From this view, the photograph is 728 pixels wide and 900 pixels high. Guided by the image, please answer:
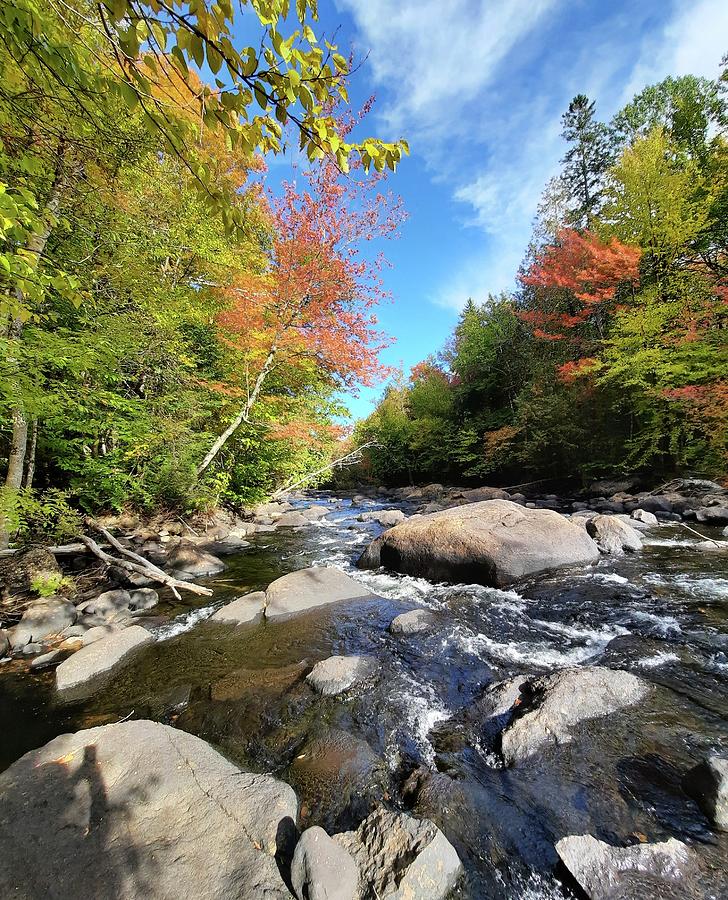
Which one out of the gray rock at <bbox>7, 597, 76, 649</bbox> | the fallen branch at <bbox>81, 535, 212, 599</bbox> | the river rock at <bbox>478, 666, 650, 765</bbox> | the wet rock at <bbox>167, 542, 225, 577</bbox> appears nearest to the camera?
the river rock at <bbox>478, 666, 650, 765</bbox>

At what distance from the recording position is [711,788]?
2268mm

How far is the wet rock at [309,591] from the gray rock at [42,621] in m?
2.84

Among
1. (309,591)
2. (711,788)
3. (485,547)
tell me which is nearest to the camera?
(711,788)

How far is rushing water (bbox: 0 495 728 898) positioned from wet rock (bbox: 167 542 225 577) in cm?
147

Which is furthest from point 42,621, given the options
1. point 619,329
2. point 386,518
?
point 619,329

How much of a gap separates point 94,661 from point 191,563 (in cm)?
370

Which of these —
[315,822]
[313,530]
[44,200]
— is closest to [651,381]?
[313,530]

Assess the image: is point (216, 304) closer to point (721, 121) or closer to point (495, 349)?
point (495, 349)

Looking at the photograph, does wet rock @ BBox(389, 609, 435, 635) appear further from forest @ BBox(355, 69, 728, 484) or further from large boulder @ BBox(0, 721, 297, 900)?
forest @ BBox(355, 69, 728, 484)

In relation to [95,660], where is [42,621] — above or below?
above

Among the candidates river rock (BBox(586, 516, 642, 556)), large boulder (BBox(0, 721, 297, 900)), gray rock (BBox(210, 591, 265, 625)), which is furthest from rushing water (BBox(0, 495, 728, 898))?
river rock (BBox(586, 516, 642, 556))

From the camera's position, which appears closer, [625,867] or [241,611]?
[625,867]

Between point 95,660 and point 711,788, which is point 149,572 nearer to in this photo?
point 95,660

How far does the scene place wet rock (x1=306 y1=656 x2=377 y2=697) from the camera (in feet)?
12.5
